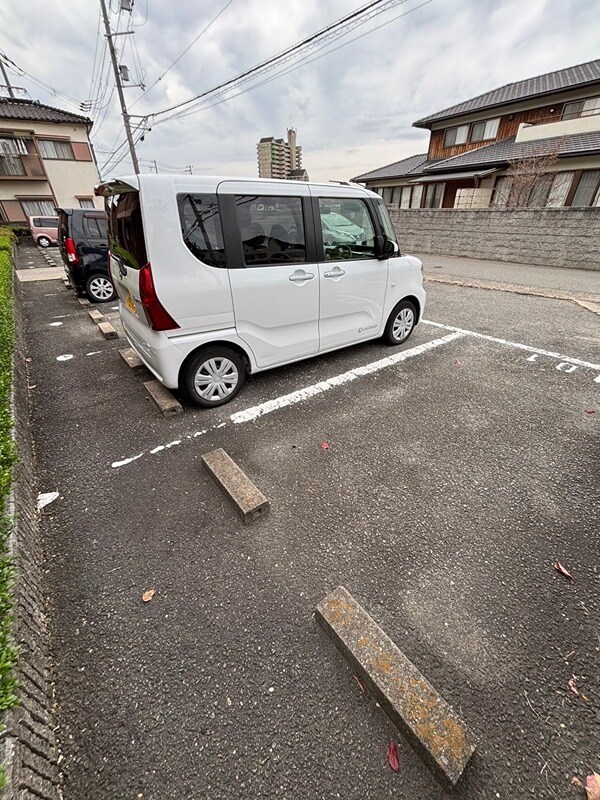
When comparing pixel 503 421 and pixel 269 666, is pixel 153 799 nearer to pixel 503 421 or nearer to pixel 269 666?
pixel 269 666

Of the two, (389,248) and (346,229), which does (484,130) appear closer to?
(389,248)

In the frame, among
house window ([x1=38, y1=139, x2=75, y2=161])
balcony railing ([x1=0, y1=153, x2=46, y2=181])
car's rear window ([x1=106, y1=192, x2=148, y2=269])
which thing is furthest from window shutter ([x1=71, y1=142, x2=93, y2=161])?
car's rear window ([x1=106, y1=192, x2=148, y2=269])

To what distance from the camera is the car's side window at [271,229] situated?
9.36 feet

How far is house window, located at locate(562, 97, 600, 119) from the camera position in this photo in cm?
1438

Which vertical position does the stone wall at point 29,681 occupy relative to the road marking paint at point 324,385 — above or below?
above

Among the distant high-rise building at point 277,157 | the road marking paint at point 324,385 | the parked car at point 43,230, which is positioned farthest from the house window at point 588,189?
the distant high-rise building at point 277,157

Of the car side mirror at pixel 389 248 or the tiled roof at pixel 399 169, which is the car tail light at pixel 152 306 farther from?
the tiled roof at pixel 399 169

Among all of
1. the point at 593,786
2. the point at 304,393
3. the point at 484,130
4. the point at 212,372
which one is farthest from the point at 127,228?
the point at 484,130

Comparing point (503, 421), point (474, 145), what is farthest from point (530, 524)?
point (474, 145)

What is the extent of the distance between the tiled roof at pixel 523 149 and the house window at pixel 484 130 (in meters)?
0.87

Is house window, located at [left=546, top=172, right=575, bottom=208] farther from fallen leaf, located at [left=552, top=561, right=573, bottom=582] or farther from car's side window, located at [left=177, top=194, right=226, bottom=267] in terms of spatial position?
fallen leaf, located at [left=552, top=561, right=573, bottom=582]

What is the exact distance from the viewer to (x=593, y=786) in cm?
118

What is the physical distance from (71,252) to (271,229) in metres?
5.36

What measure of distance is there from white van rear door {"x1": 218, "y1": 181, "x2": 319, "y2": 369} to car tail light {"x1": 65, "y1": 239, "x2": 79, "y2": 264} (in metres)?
5.14
